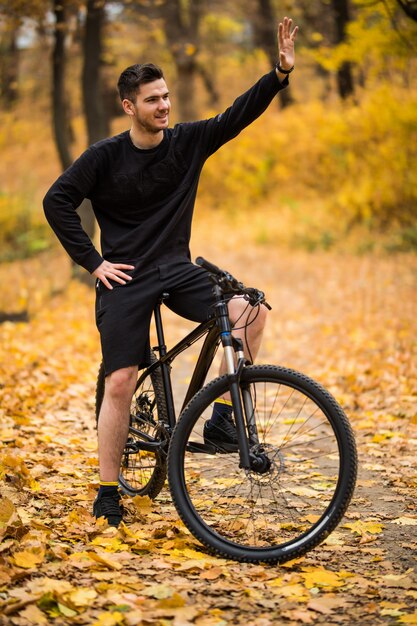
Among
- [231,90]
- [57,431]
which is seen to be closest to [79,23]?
[57,431]

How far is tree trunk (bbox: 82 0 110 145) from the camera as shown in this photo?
43.0 feet

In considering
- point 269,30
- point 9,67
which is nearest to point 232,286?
point 9,67

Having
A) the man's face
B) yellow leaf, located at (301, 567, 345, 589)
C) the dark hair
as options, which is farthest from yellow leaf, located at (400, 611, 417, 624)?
the dark hair

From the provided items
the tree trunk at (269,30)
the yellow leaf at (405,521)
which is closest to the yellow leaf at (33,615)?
the yellow leaf at (405,521)

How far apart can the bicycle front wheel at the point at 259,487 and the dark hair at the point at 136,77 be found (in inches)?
57.8

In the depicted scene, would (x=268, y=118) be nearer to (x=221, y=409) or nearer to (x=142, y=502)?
(x=142, y=502)

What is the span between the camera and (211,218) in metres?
23.3

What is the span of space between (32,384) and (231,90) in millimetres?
28207

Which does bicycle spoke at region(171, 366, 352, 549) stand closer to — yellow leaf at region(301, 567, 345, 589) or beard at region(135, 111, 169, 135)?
yellow leaf at region(301, 567, 345, 589)

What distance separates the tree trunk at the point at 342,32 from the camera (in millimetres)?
21125

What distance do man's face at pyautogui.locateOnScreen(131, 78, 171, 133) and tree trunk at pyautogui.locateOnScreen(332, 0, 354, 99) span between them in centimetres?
1780

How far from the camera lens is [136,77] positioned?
4.07 metres

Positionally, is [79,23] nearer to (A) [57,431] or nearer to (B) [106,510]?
(A) [57,431]

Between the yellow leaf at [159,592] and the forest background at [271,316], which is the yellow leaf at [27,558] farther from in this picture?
the yellow leaf at [159,592]
